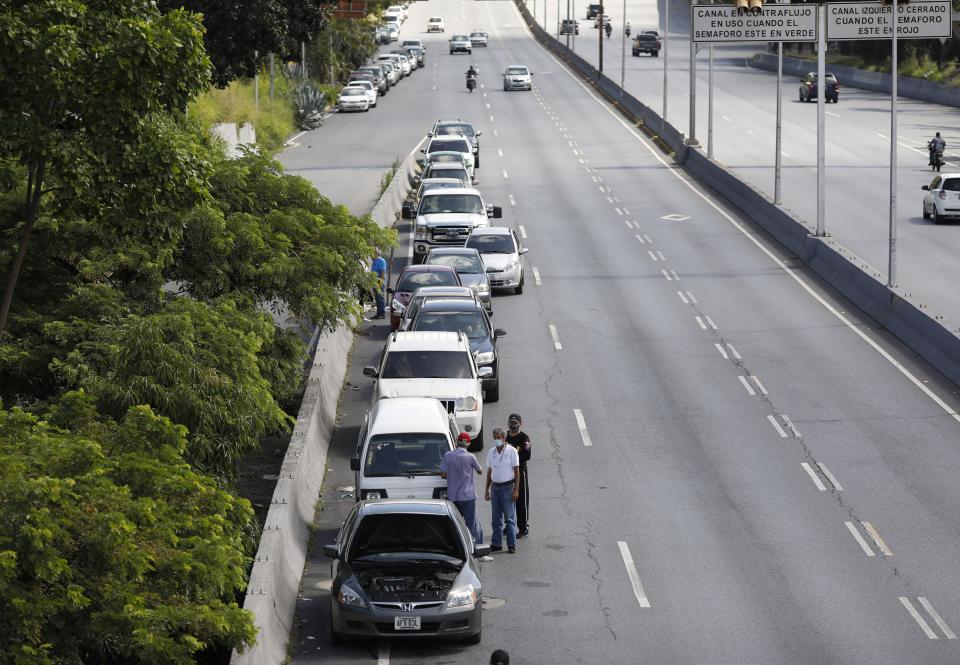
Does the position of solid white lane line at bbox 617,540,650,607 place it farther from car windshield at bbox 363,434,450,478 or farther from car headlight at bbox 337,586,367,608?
car headlight at bbox 337,586,367,608

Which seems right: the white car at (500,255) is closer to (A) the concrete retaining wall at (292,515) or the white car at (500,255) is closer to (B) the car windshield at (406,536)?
(A) the concrete retaining wall at (292,515)

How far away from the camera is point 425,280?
35.3 m

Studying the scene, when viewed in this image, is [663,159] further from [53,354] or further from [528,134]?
[53,354]

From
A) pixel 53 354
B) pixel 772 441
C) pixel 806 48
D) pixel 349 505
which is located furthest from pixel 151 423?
pixel 806 48

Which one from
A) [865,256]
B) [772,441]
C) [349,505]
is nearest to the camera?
[349,505]

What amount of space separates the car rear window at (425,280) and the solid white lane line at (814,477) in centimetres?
1241

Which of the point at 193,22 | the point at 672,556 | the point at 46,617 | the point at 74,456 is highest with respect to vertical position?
the point at 193,22

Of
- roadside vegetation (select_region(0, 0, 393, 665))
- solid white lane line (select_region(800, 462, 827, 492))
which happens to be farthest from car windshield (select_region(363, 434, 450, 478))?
solid white lane line (select_region(800, 462, 827, 492))

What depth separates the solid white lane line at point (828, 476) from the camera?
23.4 m

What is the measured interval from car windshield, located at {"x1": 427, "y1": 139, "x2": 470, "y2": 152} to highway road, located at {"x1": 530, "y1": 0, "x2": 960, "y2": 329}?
10831 millimetres

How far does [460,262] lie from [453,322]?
24.2 ft

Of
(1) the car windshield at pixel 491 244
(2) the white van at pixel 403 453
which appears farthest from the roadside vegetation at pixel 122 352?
(1) the car windshield at pixel 491 244

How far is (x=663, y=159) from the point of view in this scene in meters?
66.5

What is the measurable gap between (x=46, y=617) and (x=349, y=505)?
929 centimetres
